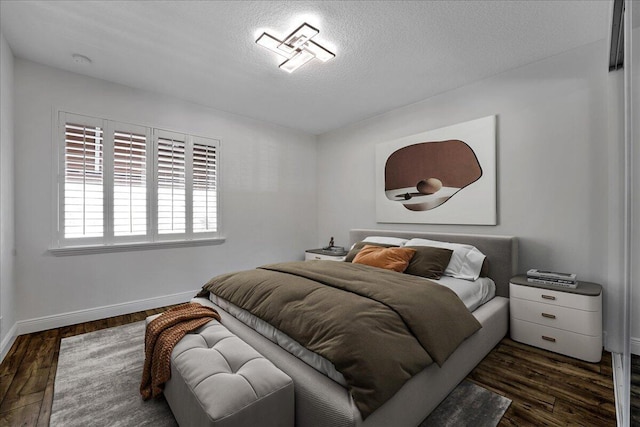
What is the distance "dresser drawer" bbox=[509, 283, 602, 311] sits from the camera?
2164mm

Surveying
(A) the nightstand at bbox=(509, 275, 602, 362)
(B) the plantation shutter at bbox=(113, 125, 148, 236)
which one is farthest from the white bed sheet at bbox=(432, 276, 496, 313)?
(B) the plantation shutter at bbox=(113, 125, 148, 236)

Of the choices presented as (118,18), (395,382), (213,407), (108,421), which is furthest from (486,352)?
(118,18)

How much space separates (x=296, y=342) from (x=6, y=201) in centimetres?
278

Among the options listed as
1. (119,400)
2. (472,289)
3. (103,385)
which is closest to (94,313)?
(103,385)

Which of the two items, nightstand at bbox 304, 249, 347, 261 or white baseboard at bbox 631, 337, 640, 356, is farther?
nightstand at bbox 304, 249, 347, 261

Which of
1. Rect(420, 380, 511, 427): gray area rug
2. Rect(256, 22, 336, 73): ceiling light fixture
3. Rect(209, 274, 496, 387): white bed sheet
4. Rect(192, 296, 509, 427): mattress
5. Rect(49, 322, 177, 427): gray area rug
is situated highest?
Rect(256, 22, 336, 73): ceiling light fixture

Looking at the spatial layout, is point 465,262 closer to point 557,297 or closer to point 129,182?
point 557,297

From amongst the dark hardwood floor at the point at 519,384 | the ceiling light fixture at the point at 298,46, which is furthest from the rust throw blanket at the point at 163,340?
the ceiling light fixture at the point at 298,46

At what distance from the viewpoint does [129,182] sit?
10.8 feet

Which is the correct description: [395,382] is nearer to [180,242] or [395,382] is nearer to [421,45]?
[421,45]

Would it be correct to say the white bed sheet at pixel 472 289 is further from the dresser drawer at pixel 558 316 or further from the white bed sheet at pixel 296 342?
the dresser drawer at pixel 558 316

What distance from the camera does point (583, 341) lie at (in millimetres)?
2199

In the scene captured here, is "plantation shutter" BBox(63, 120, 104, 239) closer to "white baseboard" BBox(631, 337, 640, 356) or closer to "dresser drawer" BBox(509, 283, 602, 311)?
"dresser drawer" BBox(509, 283, 602, 311)

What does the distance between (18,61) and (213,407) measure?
3.64 metres
